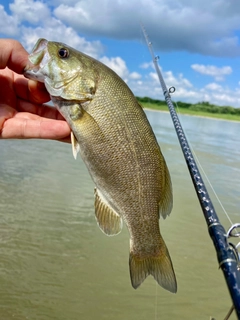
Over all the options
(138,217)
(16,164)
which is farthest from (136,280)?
(16,164)

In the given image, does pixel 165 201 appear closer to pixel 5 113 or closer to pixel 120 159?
Answer: pixel 120 159

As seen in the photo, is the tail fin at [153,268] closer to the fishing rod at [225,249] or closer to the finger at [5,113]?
the fishing rod at [225,249]

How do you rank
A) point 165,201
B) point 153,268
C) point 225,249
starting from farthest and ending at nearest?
point 165,201 → point 153,268 → point 225,249

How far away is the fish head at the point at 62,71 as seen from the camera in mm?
2340

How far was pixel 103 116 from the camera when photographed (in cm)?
229

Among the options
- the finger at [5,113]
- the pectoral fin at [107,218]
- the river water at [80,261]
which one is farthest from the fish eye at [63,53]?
the river water at [80,261]

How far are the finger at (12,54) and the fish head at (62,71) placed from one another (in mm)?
286

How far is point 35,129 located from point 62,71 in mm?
513

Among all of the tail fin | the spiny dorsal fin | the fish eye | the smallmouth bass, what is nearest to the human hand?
the smallmouth bass

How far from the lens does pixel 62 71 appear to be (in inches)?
93.9

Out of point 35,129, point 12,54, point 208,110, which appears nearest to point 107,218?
point 35,129

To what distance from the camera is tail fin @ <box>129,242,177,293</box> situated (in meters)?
2.19

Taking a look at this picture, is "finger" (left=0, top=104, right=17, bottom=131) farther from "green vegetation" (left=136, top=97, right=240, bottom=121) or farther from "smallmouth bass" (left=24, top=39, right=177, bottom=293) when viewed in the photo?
"green vegetation" (left=136, top=97, right=240, bottom=121)

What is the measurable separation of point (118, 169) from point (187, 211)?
→ 179 inches
